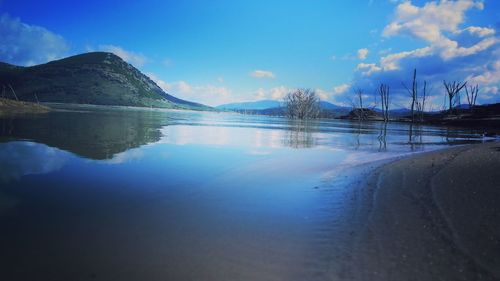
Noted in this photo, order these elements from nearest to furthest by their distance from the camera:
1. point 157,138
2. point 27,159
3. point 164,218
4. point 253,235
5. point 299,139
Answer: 1. point 253,235
2. point 164,218
3. point 27,159
4. point 157,138
5. point 299,139

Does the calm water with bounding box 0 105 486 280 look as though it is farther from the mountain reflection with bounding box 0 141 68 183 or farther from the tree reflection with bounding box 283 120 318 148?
the tree reflection with bounding box 283 120 318 148

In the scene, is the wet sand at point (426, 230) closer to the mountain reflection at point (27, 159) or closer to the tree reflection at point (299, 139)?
the mountain reflection at point (27, 159)

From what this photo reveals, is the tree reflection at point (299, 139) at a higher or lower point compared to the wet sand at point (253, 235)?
higher

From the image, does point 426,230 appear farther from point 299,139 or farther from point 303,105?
point 303,105

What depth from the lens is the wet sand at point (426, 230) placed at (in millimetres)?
4961

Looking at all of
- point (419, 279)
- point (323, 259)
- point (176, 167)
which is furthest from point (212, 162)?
point (419, 279)

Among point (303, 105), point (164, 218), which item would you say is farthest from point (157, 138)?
point (303, 105)

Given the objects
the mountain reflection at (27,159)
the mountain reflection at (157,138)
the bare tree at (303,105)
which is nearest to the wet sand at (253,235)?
the mountain reflection at (27,159)

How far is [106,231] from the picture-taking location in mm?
6395

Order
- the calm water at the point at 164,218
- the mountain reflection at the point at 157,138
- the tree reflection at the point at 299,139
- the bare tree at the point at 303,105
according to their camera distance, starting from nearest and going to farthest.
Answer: the calm water at the point at 164,218 → the mountain reflection at the point at 157,138 → the tree reflection at the point at 299,139 → the bare tree at the point at 303,105

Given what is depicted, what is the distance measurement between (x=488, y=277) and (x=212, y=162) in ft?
40.1

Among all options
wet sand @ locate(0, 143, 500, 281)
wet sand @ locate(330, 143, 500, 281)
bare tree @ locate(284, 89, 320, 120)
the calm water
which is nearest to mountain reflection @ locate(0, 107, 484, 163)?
the calm water

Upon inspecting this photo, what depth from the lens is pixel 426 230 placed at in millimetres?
6562

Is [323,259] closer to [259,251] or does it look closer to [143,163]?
[259,251]
